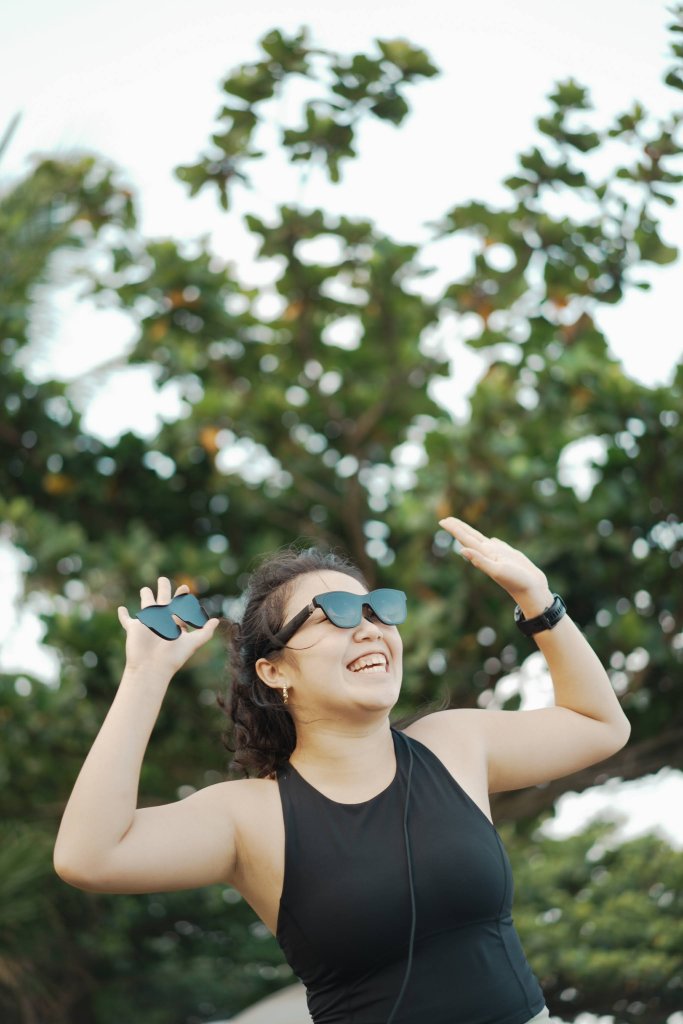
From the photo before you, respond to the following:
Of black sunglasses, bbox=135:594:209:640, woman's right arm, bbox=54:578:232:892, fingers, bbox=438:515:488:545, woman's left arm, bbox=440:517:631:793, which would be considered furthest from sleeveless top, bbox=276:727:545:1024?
fingers, bbox=438:515:488:545

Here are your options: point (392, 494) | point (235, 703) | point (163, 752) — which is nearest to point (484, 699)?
point (392, 494)

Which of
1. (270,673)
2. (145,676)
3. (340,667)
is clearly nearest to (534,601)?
(340,667)

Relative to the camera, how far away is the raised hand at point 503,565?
2340 millimetres

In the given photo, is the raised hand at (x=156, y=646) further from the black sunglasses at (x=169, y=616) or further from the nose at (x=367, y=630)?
the nose at (x=367, y=630)

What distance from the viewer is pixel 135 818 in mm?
1998

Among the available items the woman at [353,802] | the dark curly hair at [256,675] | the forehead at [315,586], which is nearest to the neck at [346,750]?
the woman at [353,802]

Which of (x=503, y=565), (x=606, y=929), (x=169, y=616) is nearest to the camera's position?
(x=169, y=616)

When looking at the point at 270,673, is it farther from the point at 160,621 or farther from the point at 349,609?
the point at 160,621

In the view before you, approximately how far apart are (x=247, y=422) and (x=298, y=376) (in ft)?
1.51

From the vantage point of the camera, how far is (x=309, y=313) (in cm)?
689

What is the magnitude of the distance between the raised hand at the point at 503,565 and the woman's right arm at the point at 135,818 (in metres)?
0.53

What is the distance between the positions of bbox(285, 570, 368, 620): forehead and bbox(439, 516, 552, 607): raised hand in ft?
0.67

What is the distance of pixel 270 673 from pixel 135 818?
1.45 feet

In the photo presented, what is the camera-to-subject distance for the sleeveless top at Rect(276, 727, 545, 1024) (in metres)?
1.99
